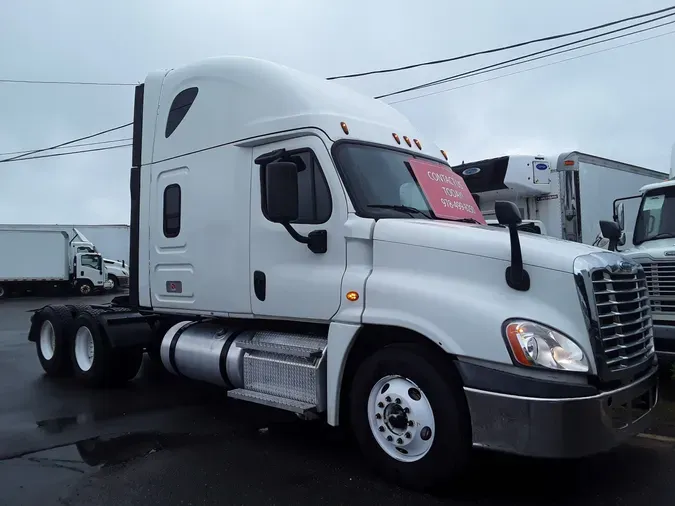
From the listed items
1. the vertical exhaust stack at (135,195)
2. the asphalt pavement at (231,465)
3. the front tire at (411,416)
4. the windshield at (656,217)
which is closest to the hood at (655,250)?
the windshield at (656,217)

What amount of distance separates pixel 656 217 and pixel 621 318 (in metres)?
4.89

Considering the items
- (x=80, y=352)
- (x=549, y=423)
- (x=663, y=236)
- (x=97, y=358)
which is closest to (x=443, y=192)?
(x=549, y=423)

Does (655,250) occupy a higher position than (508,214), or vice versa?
(508,214)

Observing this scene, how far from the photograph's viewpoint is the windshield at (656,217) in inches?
327

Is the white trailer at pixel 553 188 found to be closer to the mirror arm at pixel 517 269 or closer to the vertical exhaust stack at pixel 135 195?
the vertical exhaust stack at pixel 135 195

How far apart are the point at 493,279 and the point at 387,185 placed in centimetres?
143

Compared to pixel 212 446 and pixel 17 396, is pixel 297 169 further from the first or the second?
pixel 17 396

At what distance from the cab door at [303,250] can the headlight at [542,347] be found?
146 centimetres

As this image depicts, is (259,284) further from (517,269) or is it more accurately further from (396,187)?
(517,269)

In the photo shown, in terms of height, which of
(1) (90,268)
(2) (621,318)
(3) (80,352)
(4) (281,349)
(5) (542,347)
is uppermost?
(1) (90,268)

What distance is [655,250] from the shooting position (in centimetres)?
758

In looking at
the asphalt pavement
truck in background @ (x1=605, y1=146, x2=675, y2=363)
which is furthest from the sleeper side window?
truck in background @ (x1=605, y1=146, x2=675, y2=363)

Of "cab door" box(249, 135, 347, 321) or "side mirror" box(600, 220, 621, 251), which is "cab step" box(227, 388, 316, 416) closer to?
"cab door" box(249, 135, 347, 321)

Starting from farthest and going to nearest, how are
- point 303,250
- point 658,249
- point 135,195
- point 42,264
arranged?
point 42,264 → point 658,249 → point 135,195 → point 303,250
